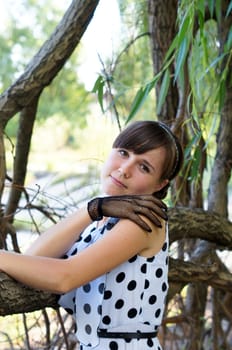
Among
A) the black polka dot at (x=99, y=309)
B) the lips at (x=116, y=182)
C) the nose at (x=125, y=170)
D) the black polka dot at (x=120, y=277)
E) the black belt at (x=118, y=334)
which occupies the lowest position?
the black belt at (x=118, y=334)

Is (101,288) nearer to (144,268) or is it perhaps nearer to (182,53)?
(144,268)

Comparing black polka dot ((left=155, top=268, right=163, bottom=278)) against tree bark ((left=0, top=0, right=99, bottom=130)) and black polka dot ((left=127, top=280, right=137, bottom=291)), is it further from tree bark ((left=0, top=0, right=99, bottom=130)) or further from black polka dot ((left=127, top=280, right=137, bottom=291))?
tree bark ((left=0, top=0, right=99, bottom=130))

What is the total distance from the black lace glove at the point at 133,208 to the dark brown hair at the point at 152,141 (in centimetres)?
9

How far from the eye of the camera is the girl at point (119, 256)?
1072 millimetres

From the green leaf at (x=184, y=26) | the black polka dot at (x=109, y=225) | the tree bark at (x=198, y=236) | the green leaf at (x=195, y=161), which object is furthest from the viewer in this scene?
the green leaf at (x=195, y=161)

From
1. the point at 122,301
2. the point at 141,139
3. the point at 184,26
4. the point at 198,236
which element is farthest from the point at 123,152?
the point at 198,236

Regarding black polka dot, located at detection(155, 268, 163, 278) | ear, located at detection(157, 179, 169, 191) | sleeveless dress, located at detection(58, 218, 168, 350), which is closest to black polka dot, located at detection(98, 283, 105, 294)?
sleeveless dress, located at detection(58, 218, 168, 350)

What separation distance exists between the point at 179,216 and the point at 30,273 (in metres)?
0.75

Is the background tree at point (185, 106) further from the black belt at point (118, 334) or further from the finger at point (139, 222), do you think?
the finger at point (139, 222)

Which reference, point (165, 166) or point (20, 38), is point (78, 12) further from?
point (20, 38)

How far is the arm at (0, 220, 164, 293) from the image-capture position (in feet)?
3.47

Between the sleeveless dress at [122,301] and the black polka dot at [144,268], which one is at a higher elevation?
the black polka dot at [144,268]

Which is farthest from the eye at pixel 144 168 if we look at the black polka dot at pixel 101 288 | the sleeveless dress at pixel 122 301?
the black polka dot at pixel 101 288

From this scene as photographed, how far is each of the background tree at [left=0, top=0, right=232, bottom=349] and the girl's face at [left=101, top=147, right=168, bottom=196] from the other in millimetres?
238
